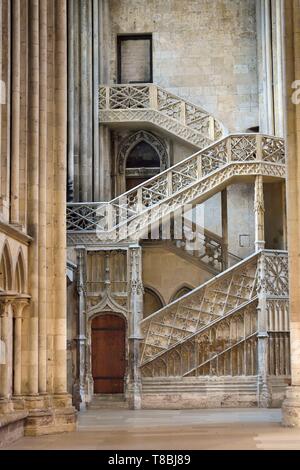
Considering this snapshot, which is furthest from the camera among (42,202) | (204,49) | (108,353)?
(204,49)

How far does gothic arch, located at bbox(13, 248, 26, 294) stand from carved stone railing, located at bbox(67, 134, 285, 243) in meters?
8.38

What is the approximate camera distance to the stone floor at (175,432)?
13805 mm

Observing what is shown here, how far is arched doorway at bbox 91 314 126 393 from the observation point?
81.9ft

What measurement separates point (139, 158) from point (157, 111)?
2118 mm

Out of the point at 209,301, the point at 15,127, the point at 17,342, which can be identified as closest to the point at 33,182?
the point at 15,127

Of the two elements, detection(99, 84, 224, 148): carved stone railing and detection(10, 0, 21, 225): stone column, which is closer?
detection(10, 0, 21, 225): stone column

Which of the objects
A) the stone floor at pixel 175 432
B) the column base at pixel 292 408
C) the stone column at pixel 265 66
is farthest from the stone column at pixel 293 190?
the stone column at pixel 265 66

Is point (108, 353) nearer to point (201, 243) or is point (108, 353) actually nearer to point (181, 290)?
point (181, 290)

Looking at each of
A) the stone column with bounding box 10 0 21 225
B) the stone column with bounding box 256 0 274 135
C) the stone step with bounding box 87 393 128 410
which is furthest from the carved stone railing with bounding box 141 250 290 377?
the stone column with bounding box 10 0 21 225

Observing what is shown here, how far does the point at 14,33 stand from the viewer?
16312 mm

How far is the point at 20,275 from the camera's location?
16.1 meters

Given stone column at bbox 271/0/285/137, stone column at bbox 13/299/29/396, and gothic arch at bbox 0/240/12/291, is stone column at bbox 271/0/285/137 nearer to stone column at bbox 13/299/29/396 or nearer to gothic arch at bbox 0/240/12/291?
stone column at bbox 13/299/29/396

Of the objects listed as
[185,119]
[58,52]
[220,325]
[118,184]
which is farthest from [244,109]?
[58,52]

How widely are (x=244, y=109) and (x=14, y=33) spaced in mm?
13935
